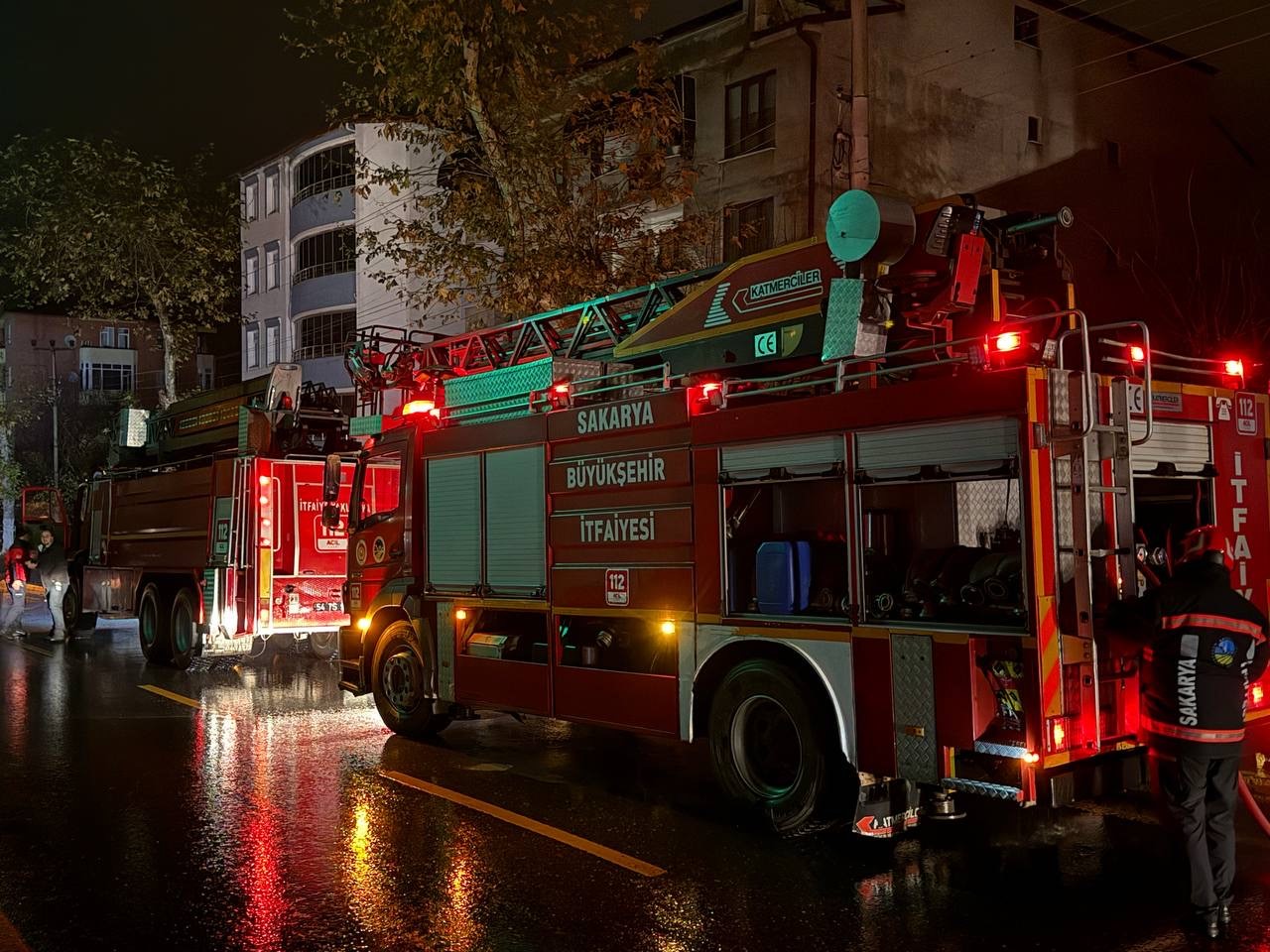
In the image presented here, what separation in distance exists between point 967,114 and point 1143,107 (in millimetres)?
5810

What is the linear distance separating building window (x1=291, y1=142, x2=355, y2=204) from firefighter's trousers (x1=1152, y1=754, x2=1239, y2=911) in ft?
122

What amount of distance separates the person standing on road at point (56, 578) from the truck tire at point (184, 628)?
5.32 metres

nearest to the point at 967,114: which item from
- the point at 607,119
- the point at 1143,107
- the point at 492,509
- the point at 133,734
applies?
the point at 1143,107

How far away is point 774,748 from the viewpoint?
270 inches

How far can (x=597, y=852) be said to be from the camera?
6.32 m

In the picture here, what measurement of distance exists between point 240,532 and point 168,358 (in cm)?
1949

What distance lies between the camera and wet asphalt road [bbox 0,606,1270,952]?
200 inches

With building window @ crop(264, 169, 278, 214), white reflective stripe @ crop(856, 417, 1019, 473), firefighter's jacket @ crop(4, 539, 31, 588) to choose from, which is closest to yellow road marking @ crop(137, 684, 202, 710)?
white reflective stripe @ crop(856, 417, 1019, 473)

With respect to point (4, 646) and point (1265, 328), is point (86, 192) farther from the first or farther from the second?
point (1265, 328)

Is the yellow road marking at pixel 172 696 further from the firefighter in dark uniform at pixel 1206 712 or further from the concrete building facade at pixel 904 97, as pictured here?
the concrete building facade at pixel 904 97

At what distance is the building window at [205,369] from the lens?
6281 centimetres

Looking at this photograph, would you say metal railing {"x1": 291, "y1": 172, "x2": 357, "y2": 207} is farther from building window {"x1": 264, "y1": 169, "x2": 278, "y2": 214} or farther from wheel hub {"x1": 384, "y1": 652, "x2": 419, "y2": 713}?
wheel hub {"x1": 384, "y1": 652, "x2": 419, "y2": 713}

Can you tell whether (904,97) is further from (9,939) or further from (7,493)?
(7,493)

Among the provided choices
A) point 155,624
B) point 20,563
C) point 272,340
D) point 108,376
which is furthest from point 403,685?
point 108,376
